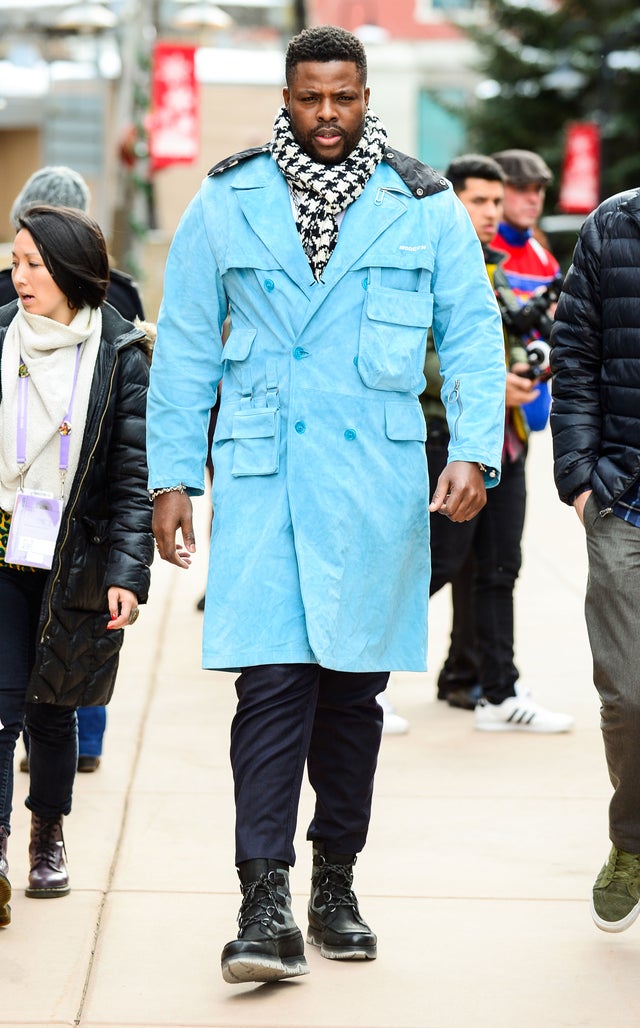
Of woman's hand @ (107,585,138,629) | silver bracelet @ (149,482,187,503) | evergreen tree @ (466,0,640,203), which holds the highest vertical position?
evergreen tree @ (466,0,640,203)

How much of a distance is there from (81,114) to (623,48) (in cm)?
1018

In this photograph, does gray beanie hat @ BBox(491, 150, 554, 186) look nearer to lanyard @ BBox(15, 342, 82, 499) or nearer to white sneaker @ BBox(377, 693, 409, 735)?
white sneaker @ BBox(377, 693, 409, 735)

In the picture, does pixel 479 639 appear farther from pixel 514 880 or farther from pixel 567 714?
pixel 514 880

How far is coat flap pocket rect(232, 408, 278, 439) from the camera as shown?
3.92 metres

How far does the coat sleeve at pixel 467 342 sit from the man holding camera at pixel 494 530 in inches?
80.3

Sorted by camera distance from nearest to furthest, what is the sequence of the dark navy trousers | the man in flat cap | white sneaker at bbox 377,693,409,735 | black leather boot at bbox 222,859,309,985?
black leather boot at bbox 222,859,309,985, the dark navy trousers, white sneaker at bbox 377,693,409,735, the man in flat cap

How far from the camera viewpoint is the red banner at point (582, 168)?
2727cm

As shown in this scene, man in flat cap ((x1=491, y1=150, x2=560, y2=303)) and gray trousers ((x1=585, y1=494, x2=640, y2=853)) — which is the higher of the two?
man in flat cap ((x1=491, y1=150, x2=560, y2=303))

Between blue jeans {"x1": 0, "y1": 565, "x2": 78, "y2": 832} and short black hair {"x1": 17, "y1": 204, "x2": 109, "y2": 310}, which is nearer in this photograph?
blue jeans {"x1": 0, "y1": 565, "x2": 78, "y2": 832}

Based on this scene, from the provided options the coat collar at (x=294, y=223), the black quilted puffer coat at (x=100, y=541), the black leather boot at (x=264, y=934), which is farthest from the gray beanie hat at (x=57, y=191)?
the black leather boot at (x=264, y=934)

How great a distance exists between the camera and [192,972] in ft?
13.1

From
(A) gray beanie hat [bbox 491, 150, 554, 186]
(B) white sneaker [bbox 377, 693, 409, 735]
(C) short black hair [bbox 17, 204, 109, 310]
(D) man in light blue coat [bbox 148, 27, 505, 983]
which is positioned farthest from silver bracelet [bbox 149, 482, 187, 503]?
(A) gray beanie hat [bbox 491, 150, 554, 186]

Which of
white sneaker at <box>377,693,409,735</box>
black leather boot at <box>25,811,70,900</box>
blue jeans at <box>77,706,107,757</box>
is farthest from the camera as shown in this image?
white sneaker at <box>377,693,409,735</box>

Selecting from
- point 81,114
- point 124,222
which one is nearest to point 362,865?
point 124,222
